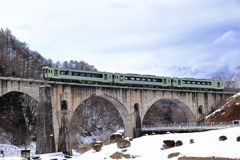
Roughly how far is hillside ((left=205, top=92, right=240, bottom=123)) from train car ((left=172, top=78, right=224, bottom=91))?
4.03m

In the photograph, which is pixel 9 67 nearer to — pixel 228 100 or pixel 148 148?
pixel 228 100

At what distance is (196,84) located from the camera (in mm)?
62625

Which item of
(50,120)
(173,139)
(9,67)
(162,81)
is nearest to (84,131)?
(9,67)

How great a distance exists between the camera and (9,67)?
67.1m

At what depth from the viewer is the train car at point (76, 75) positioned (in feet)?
150

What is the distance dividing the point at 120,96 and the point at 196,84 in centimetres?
1554

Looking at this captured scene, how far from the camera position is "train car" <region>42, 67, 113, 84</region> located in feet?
150

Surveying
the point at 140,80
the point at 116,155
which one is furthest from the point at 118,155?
the point at 140,80

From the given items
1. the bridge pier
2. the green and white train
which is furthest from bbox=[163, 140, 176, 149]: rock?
the green and white train

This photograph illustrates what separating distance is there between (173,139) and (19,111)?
42789 mm

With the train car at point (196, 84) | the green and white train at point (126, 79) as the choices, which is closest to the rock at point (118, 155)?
the green and white train at point (126, 79)

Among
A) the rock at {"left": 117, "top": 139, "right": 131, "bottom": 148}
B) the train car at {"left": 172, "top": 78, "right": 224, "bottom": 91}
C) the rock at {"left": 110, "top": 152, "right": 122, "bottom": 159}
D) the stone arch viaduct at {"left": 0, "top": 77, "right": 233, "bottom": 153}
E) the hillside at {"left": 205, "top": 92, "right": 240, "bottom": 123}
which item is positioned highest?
the train car at {"left": 172, "top": 78, "right": 224, "bottom": 91}

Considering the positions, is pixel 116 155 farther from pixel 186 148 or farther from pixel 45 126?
pixel 45 126

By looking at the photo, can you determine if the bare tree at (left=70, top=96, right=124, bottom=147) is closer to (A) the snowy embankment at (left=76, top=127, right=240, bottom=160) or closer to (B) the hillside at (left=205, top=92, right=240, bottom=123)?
(B) the hillside at (left=205, top=92, right=240, bottom=123)
